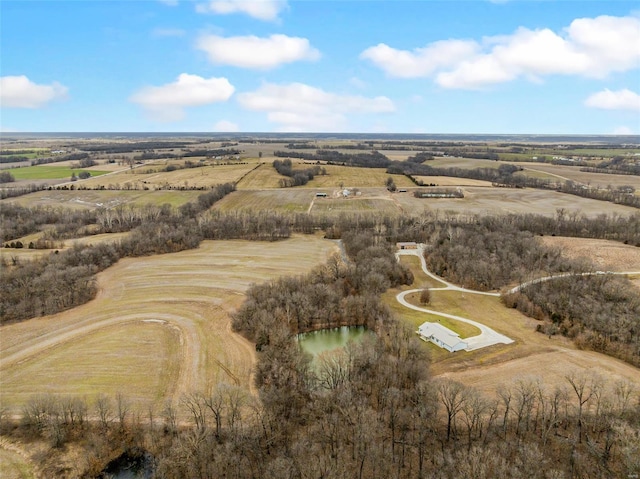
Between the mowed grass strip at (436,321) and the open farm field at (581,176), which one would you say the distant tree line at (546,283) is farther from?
the open farm field at (581,176)

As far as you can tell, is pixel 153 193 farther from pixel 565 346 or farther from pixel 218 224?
pixel 565 346

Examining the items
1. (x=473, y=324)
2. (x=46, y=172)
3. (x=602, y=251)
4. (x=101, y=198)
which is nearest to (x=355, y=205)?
(x=602, y=251)

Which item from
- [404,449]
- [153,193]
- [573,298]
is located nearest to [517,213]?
[573,298]

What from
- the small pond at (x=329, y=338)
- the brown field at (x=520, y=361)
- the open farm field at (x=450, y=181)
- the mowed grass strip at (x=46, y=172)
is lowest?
the small pond at (x=329, y=338)

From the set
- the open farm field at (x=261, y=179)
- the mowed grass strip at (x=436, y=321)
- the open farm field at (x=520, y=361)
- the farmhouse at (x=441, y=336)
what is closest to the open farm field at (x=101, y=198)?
the open farm field at (x=261, y=179)

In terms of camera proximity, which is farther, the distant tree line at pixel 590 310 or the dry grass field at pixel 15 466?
the distant tree line at pixel 590 310

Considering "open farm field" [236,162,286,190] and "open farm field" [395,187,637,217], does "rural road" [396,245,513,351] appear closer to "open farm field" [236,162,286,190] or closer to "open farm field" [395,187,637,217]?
"open farm field" [395,187,637,217]

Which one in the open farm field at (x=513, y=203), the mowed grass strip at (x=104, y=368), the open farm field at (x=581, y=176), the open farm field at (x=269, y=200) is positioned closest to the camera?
the mowed grass strip at (x=104, y=368)
